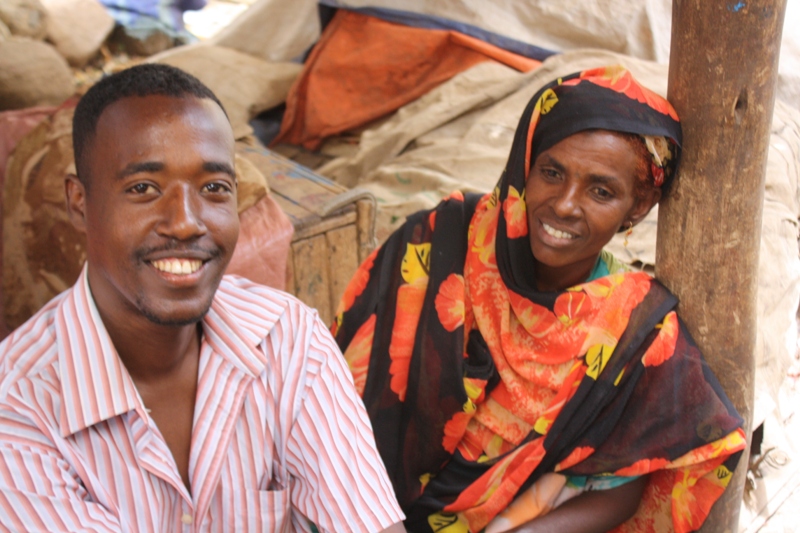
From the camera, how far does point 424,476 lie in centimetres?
204

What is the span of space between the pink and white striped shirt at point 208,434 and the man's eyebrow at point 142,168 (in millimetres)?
217

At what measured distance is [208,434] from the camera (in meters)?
1.31

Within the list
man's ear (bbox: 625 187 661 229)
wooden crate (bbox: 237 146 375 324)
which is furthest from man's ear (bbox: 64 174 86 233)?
wooden crate (bbox: 237 146 375 324)

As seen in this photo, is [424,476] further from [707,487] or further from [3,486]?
[3,486]

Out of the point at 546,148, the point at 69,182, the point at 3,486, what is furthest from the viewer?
the point at 546,148

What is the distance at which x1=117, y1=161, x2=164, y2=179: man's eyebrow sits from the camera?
1190mm

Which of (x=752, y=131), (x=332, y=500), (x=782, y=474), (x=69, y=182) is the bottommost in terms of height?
(x=782, y=474)

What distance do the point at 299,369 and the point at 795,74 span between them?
142 inches

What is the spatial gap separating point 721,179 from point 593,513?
2.70 feet

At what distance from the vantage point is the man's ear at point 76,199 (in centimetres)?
129

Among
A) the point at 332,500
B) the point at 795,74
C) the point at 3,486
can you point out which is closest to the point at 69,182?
the point at 3,486

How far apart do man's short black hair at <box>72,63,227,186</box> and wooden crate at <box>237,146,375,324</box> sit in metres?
1.42

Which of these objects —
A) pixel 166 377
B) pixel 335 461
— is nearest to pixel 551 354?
pixel 335 461

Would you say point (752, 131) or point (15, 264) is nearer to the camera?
point (752, 131)
